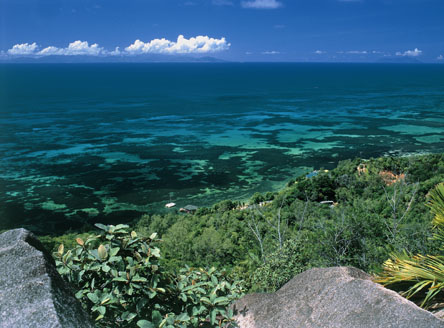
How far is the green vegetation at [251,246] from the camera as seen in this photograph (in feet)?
14.1

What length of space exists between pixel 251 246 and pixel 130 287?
62.4 ft

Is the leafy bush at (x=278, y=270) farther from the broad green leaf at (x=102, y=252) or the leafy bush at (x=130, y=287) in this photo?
the broad green leaf at (x=102, y=252)

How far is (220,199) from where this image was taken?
38.3m

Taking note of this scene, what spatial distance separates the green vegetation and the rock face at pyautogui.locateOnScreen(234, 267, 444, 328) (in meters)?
0.81

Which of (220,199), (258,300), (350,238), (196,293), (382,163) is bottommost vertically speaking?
(220,199)

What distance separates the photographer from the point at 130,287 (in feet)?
13.5

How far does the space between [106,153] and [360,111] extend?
56083 millimetres

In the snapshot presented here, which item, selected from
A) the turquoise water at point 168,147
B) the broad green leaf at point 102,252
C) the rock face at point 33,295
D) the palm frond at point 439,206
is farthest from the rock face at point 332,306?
the turquoise water at point 168,147

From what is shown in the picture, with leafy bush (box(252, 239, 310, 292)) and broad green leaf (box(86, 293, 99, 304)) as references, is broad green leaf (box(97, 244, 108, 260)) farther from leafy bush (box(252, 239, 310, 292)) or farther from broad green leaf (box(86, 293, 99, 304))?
leafy bush (box(252, 239, 310, 292))

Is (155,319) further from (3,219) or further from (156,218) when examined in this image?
(3,219)

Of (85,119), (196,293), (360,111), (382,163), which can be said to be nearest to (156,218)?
→ (382,163)

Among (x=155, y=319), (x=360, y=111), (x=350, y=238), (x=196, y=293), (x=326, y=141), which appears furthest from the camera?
(x=360, y=111)

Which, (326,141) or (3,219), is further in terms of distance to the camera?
(326,141)

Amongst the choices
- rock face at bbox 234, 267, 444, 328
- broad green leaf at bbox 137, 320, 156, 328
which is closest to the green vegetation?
broad green leaf at bbox 137, 320, 156, 328
